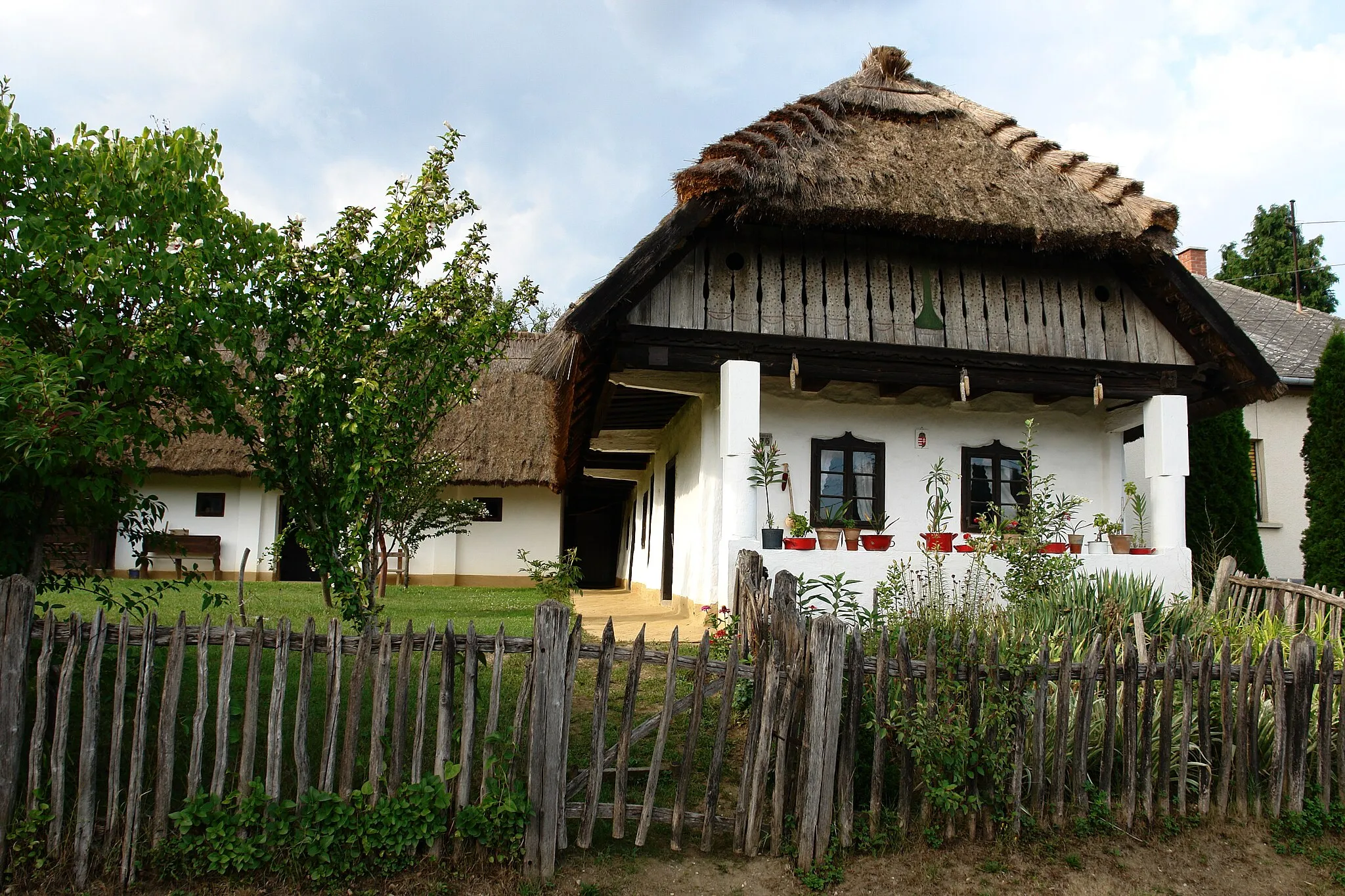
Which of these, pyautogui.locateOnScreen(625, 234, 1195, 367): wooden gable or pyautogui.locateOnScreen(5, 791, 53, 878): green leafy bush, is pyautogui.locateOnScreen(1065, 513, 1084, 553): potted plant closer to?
pyautogui.locateOnScreen(625, 234, 1195, 367): wooden gable

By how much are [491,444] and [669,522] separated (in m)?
6.05

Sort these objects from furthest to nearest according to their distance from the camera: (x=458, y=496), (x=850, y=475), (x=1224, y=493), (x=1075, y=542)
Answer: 1. (x=458, y=496)
2. (x=1224, y=493)
3. (x=850, y=475)
4. (x=1075, y=542)

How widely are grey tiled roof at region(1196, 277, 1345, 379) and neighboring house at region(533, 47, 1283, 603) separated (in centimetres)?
453

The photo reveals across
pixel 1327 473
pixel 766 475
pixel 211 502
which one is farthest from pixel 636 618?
pixel 211 502

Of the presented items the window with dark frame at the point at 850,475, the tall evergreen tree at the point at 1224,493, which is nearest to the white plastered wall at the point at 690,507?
the window with dark frame at the point at 850,475

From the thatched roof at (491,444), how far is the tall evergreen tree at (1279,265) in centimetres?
1923

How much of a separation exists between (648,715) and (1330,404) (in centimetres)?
947

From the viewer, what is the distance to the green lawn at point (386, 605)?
884cm

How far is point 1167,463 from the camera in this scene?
9.30 metres

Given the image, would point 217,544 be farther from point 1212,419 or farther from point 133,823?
point 1212,419

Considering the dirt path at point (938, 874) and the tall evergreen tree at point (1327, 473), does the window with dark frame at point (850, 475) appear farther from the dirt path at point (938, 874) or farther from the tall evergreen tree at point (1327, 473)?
the dirt path at point (938, 874)

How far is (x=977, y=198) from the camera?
8367mm

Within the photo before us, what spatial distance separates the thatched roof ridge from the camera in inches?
307

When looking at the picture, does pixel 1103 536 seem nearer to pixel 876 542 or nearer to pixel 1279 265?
pixel 876 542
